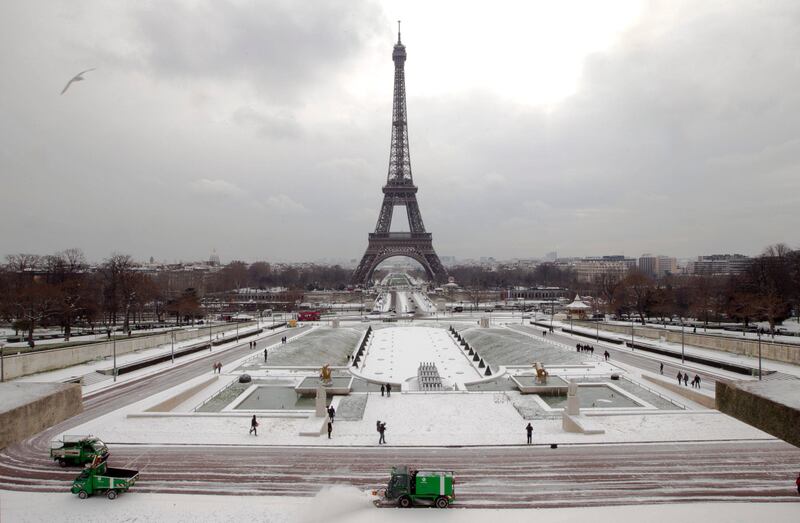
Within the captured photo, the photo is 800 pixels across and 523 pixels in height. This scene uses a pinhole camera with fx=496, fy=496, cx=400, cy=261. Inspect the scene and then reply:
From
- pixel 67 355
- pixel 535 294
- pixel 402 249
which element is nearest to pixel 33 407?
pixel 67 355

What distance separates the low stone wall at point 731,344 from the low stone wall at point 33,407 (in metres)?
41.9

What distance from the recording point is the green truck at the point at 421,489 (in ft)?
43.7

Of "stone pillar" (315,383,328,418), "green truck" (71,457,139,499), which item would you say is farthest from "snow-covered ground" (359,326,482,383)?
"green truck" (71,457,139,499)

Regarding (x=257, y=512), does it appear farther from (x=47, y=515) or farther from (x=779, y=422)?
(x=779, y=422)

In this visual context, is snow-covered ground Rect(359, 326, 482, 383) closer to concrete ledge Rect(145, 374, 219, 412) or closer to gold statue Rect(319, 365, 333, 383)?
gold statue Rect(319, 365, 333, 383)

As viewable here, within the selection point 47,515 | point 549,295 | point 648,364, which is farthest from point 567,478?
point 549,295

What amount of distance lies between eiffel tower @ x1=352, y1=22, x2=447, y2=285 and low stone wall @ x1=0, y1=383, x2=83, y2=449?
8221cm

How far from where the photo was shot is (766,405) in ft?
64.3

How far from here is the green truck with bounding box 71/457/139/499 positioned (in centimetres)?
1367

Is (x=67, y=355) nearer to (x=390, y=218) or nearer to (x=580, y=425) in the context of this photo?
(x=580, y=425)

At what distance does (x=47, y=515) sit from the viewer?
42.0 feet

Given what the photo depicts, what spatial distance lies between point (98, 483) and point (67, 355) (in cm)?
2442

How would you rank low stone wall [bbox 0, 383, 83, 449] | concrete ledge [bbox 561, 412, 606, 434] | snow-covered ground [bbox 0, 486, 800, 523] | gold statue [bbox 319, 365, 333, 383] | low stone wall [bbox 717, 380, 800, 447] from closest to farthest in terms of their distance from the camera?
snow-covered ground [bbox 0, 486, 800, 523], low stone wall [bbox 0, 383, 83, 449], low stone wall [bbox 717, 380, 800, 447], concrete ledge [bbox 561, 412, 606, 434], gold statue [bbox 319, 365, 333, 383]

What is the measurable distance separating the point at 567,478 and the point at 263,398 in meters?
17.8
